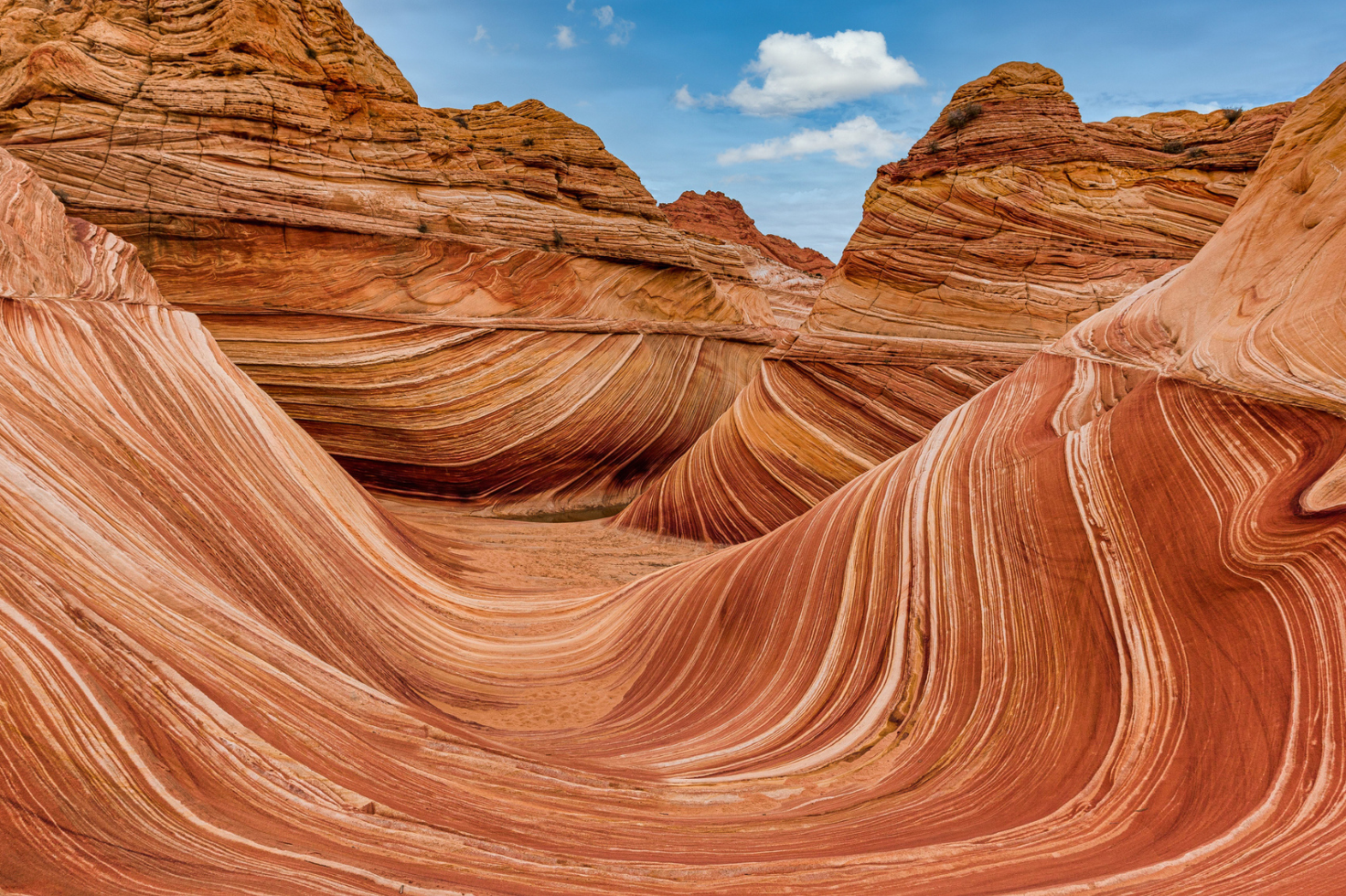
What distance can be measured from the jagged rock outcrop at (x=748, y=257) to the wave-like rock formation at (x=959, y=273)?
6.35m

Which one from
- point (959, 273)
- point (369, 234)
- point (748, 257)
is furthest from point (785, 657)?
point (748, 257)

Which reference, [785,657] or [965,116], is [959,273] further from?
A: [785,657]

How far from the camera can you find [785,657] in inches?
152

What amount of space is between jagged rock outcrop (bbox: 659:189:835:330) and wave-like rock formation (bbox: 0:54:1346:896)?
1173 centimetres

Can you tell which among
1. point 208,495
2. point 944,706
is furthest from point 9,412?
point 944,706

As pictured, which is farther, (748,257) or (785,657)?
(748,257)

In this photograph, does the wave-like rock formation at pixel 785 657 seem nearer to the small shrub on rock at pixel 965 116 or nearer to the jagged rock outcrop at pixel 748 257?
the small shrub on rock at pixel 965 116

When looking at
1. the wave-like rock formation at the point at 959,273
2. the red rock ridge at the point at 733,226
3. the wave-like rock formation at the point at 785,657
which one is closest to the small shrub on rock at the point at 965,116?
the wave-like rock formation at the point at 959,273

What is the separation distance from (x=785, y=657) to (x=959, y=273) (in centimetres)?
654

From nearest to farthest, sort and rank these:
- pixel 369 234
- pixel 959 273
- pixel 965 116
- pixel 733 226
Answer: pixel 959 273 → pixel 965 116 → pixel 369 234 → pixel 733 226

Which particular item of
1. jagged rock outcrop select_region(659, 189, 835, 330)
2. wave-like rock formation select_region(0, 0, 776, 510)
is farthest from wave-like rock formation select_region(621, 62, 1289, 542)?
jagged rock outcrop select_region(659, 189, 835, 330)

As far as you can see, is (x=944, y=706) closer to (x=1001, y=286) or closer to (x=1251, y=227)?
(x=1251, y=227)

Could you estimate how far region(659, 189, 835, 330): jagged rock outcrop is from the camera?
54.3 ft

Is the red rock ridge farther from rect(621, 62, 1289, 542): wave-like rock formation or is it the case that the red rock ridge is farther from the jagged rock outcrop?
rect(621, 62, 1289, 542): wave-like rock formation
